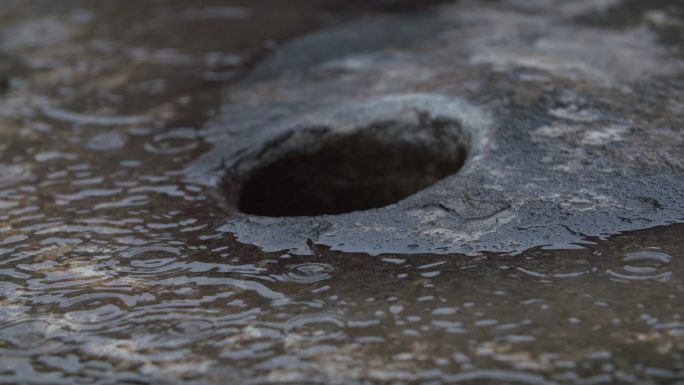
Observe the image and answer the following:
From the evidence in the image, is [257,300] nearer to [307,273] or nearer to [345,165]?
[307,273]

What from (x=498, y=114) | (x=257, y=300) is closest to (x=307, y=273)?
(x=257, y=300)

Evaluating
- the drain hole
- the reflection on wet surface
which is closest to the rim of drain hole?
the drain hole

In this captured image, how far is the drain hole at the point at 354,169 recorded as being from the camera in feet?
11.5

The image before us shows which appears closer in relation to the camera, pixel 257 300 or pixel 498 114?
pixel 257 300

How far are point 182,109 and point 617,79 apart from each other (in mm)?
2138

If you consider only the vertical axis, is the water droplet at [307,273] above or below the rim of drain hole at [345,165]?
below

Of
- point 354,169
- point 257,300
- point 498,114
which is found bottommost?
point 257,300

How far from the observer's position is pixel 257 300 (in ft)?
8.22

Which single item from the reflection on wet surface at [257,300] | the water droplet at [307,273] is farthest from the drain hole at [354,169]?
the water droplet at [307,273]

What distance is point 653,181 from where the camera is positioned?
2896mm

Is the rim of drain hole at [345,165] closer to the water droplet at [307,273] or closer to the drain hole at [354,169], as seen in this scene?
the drain hole at [354,169]

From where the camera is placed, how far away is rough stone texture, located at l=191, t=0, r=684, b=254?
2.79 meters

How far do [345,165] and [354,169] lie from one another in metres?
0.05

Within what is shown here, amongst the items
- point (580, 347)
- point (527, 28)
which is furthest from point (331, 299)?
point (527, 28)
